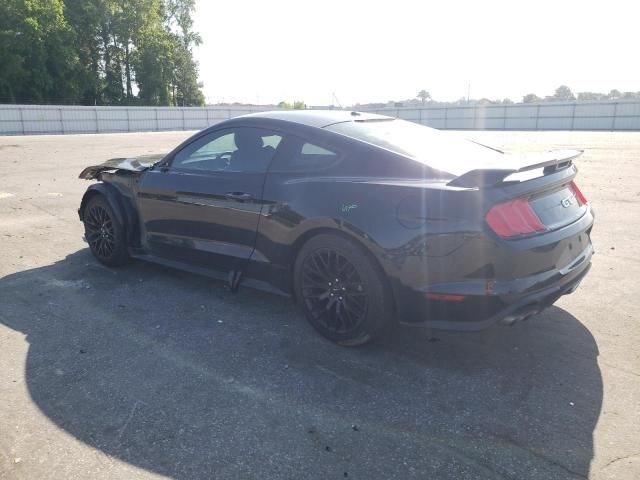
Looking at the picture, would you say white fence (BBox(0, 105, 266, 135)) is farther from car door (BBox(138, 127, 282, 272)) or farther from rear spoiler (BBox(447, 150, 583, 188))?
rear spoiler (BBox(447, 150, 583, 188))

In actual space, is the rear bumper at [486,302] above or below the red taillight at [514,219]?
below

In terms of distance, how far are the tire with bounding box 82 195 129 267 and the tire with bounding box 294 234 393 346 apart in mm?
2183

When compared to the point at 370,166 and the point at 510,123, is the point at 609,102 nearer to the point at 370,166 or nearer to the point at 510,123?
the point at 510,123

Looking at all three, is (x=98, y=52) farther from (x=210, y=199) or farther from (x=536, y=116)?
(x=210, y=199)

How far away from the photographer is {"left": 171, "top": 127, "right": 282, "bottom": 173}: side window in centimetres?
411

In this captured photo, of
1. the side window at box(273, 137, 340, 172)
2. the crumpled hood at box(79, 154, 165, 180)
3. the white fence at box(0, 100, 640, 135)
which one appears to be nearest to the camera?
the side window at box(273, 137, 340, 172)

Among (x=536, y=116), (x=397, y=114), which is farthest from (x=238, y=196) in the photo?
(x=397, y=114)

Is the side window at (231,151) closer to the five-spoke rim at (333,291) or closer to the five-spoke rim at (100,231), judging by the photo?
the five-spoke rim at (333,291)

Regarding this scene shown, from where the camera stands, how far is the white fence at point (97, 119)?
32250 mm

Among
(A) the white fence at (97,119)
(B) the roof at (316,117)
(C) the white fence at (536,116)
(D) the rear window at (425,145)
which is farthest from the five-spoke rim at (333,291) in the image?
(C) the white fence at (536,116)

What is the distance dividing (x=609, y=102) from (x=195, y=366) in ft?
153

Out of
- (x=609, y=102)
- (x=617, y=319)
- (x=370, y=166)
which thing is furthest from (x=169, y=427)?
(x=609, y=102)

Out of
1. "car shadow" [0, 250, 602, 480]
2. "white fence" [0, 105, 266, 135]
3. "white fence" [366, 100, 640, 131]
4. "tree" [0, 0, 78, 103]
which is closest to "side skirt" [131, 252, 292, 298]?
"car shadow" [0, 250, 602, 480]

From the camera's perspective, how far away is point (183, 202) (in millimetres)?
4516
